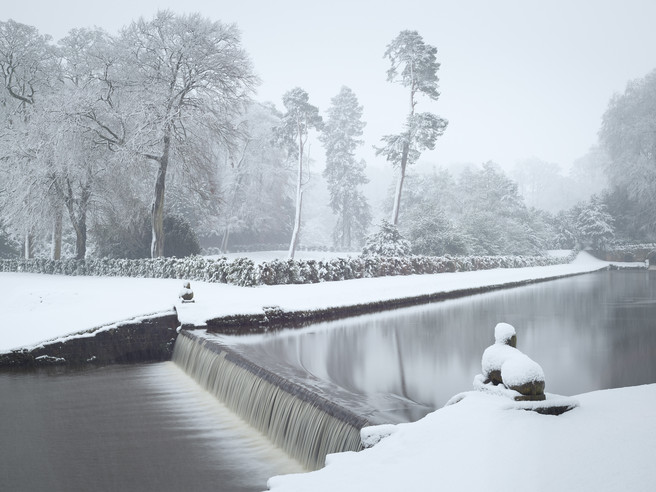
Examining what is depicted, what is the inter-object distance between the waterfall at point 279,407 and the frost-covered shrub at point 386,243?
21.3 metres

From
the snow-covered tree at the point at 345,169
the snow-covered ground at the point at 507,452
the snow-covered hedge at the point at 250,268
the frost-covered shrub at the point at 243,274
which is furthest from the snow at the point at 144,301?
the snow-covered tree at the point at 345,169

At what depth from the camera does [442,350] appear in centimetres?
997

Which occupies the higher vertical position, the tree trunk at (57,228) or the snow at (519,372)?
the tree trunk at (57,228)

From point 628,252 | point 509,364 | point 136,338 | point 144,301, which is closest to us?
point 509,364

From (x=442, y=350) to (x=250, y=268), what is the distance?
9732 mm

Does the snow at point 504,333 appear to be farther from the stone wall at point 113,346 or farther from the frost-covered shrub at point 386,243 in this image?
the frost-covered shrub at point 386,243

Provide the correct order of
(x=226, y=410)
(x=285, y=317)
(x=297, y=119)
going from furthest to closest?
(x=297, y=119) < (x=285, y=317) < (x=226, y=410)

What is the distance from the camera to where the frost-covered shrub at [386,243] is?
3034cm

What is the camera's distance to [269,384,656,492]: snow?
3270 mm

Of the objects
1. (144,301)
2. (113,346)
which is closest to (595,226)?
(144,301)

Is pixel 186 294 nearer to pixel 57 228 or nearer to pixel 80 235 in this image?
pixel 80 235

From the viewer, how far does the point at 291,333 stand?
1192cm

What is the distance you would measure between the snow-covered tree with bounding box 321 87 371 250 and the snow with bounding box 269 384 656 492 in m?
51.2

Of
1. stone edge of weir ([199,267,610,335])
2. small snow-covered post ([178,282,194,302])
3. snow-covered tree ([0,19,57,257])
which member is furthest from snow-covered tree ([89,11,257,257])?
stone edge of weir ([199,267,610,335])
